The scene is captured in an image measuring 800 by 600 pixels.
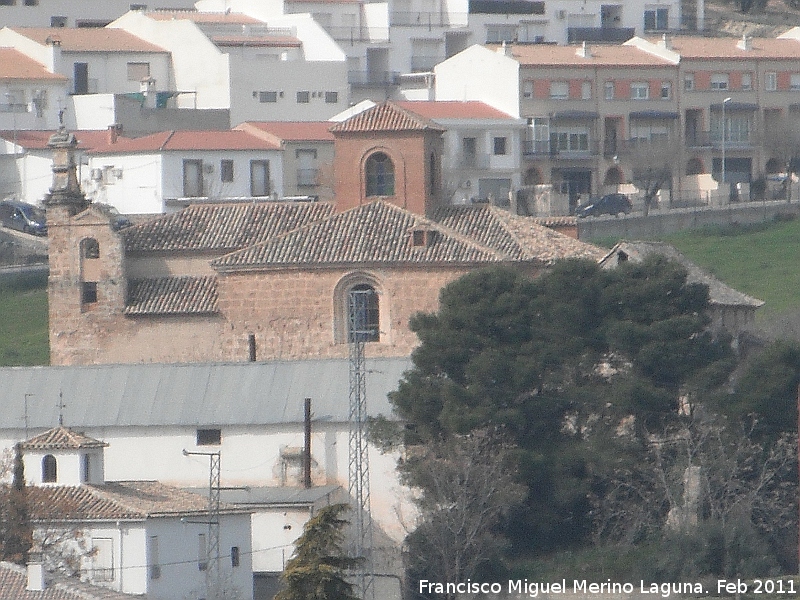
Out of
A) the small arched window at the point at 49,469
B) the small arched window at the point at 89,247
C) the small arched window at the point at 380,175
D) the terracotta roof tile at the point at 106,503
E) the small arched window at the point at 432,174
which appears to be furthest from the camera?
the small arched window at the point at 380,175

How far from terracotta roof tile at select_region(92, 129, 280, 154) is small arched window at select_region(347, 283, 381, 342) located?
80.3 feet

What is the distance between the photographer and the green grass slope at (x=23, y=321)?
67688mm

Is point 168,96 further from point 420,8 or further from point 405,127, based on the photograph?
point 405,127

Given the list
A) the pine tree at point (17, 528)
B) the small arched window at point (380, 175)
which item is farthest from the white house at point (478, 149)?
the pine tree at point (17, 528)

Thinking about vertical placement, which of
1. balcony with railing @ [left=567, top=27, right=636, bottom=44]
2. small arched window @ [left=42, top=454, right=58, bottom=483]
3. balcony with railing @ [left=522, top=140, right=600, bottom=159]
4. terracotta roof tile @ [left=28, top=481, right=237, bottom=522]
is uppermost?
balcony with railing @ [left=567, top=27, right=636, bottom=44]

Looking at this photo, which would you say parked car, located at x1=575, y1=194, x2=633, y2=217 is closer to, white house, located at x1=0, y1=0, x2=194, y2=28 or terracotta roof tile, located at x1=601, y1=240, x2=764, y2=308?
terracotta roof tile, located at x1=601, y1=240, x2=764, y2=308

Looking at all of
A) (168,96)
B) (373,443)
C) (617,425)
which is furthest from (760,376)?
(168,96)

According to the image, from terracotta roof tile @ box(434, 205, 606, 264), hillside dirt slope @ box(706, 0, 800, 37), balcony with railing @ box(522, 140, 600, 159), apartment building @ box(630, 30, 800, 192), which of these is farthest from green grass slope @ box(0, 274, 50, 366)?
hillside dirt slope @ box(706, 0, 800, 37)

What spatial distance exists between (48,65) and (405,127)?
32433 millimetres

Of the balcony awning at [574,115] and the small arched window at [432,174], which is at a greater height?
the balcony awning at [574,115]

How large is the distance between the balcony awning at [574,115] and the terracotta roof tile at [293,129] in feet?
33.3

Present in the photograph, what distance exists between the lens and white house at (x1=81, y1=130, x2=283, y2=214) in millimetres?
80375

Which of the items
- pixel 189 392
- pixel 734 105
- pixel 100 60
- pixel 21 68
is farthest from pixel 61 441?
pixel 734 105

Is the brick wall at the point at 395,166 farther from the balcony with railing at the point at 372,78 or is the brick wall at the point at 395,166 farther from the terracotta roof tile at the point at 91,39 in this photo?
the balcony with railing at the point at 372,78
